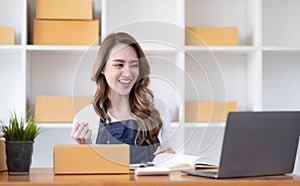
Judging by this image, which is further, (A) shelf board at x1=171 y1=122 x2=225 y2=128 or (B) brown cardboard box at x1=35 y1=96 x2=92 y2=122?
(B) brown cardboard box at x1=35 y1=96 x2=92 y2=122

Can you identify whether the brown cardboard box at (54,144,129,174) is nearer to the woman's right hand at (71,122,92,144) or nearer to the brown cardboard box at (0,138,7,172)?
the woman's right hand at (71,122,92,144)

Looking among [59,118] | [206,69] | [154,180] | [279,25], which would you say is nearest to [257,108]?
[279,25]

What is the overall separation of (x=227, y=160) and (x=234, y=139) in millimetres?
62

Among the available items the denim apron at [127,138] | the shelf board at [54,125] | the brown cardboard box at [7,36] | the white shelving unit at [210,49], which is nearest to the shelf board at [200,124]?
the denim apron at [127,138]

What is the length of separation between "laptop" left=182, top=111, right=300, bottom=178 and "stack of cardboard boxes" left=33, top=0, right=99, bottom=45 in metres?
1.75

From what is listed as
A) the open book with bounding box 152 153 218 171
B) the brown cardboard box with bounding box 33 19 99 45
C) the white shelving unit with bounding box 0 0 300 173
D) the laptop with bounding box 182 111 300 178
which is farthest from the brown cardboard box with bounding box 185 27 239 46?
the laptop with bounding box 182 111 300 178

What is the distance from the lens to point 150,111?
6.19 feet

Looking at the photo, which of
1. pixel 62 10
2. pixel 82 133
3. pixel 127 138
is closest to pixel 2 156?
pixel 82 133

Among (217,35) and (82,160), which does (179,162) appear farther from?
(217,35)

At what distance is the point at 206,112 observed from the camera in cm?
196

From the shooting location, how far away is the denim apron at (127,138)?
1797 millimetres

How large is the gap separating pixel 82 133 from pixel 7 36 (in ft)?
5.29

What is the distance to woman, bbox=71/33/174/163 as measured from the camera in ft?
→ 5.90

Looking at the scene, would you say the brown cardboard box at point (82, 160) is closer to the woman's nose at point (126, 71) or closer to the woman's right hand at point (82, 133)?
the woman's right hand at point (82, 133)
